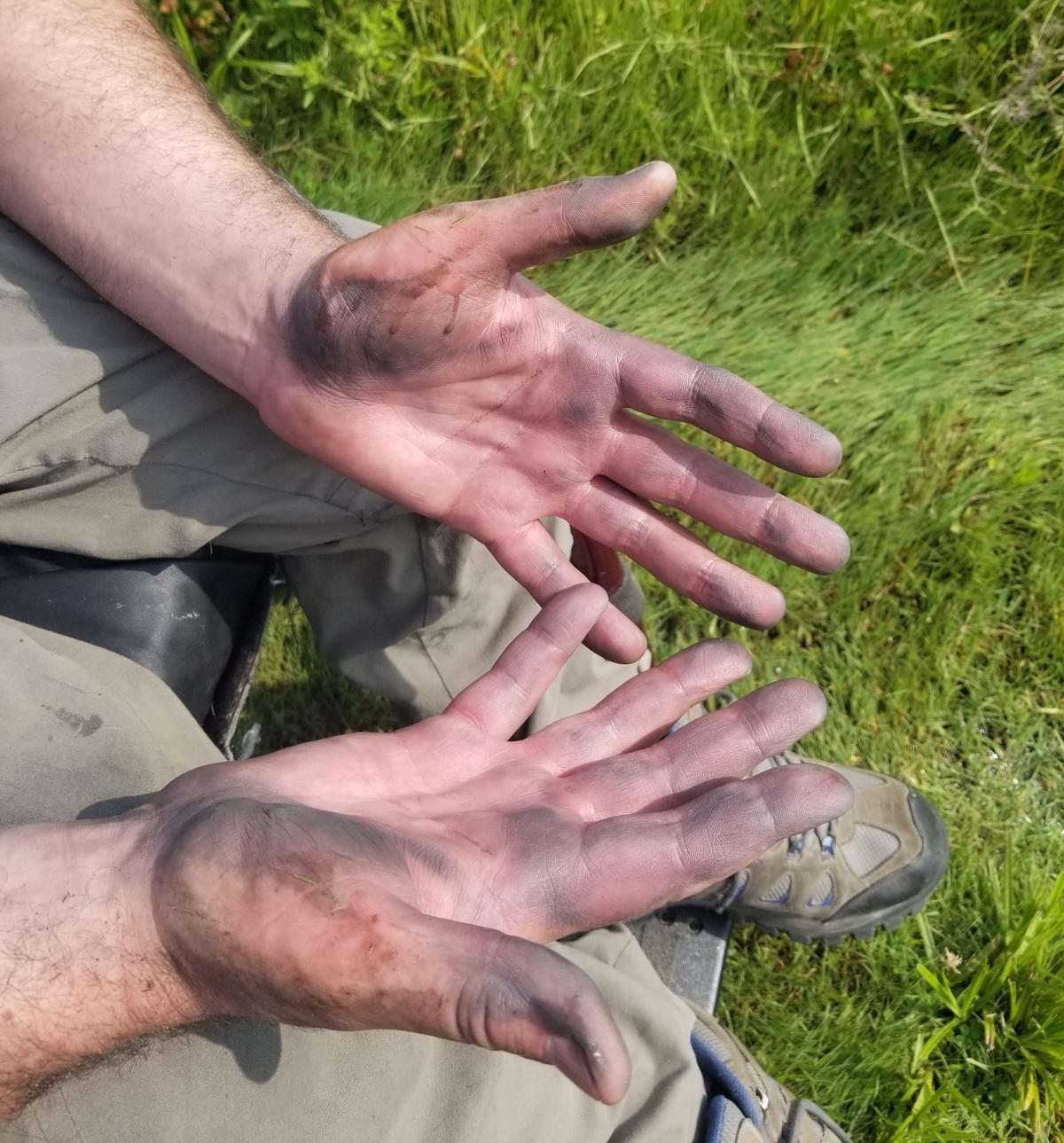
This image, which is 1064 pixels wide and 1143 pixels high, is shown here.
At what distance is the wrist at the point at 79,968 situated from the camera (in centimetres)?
117

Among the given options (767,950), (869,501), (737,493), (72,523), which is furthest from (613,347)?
(767,950)

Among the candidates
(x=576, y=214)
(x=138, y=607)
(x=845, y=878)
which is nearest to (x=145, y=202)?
(x=138, y=607)

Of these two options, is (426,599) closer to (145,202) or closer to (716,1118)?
(145,202)

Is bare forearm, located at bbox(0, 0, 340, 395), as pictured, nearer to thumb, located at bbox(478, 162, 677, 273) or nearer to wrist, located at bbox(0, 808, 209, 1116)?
Result: thumb, located at bbox(478, 162, 677, 273)

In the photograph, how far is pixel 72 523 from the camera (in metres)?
1.63

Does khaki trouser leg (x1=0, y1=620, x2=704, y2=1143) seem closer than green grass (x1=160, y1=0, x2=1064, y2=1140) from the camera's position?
Yes

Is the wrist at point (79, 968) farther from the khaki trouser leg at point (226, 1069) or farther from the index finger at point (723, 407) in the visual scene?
the index finger at point (723, 407)

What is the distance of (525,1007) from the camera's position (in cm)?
98

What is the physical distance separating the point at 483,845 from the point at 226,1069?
1.45 feet

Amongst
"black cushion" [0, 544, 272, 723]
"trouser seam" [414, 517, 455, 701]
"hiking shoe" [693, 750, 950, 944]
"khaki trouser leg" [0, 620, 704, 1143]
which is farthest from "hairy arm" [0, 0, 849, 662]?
"hiking shoe" [693, 750, 950, 944]

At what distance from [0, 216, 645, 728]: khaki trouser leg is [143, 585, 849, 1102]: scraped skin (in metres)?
0.38

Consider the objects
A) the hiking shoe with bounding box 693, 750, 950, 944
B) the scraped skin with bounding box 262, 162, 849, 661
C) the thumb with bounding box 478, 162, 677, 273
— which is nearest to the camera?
the thumb with bounding box 478, 162, 677, 273

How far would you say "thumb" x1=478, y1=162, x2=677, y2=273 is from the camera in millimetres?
1353

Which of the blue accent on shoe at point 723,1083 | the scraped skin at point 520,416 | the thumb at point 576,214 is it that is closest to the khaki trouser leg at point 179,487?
the scraped skin at point 520,416
